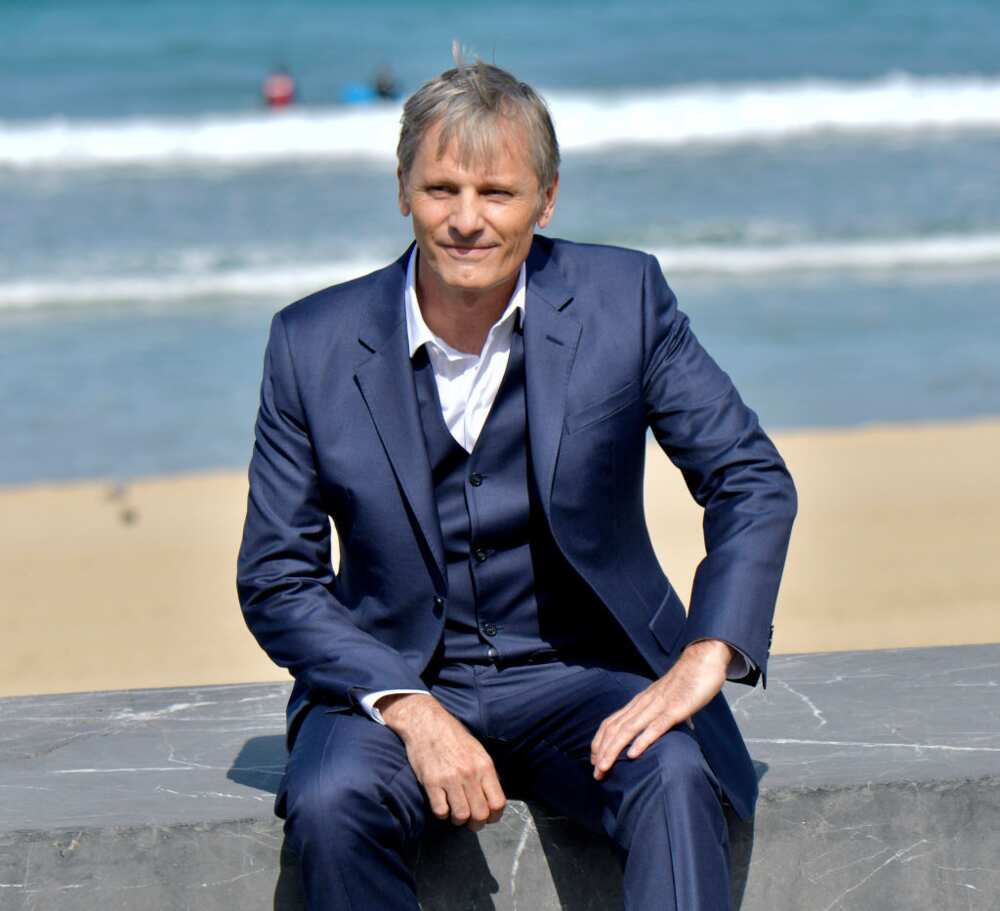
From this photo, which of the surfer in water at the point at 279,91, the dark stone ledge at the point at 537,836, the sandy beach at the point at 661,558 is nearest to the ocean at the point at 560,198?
the surfer in water at the point at 279,91

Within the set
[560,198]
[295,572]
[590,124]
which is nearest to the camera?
[295,572]

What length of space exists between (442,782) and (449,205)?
84cm

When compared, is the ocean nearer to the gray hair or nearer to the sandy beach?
the sandy beach

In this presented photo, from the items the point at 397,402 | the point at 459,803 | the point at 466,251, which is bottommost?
the point at 459,803

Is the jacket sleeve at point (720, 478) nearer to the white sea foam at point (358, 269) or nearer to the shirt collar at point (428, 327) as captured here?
the shirt collar at point (428, 327)

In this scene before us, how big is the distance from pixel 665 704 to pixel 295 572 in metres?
0.60

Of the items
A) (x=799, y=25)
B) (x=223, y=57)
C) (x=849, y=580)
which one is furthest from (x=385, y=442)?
(x=799, y=25)

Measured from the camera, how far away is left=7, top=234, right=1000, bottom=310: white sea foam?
10.4 metres

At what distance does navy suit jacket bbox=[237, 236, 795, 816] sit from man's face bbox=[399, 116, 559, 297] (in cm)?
14

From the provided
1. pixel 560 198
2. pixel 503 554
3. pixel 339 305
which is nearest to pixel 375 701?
pixel 503 554

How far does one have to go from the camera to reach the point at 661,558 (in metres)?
5.98

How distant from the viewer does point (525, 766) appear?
2627mm

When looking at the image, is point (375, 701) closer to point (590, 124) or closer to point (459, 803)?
point (459, 803)

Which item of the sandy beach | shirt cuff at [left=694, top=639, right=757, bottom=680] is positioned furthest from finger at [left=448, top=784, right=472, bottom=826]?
the sandy beach
